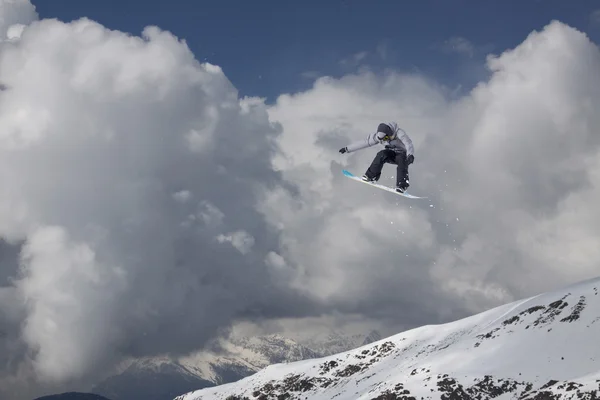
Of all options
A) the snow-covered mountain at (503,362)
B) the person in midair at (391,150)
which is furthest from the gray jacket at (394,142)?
the snow-covered mountain at (503,362)

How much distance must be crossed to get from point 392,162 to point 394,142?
2.12 m

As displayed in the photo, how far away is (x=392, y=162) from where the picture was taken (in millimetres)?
37062

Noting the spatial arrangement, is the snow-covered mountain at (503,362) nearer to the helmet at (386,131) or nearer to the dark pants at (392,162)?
the dark pants at (392,162)

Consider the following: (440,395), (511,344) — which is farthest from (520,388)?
(511,344)

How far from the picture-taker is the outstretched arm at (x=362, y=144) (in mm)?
34656

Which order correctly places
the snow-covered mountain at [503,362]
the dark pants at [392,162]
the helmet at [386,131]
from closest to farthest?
the helmet at [386,131] < the dark pants at [392,162] < the snow-covered mountain at [503,362]

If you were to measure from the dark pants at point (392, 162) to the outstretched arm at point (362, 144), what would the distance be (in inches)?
77.0

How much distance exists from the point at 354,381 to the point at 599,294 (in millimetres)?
66192

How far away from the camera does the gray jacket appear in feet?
113

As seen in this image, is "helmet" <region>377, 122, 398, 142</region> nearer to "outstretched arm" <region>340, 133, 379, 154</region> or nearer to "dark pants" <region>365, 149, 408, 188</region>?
"outstretched arm" <region>340, 133, 379, 154</region>

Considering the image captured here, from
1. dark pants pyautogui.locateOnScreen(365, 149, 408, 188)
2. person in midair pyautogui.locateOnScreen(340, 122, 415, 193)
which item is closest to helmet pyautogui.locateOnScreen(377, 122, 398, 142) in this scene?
person in midair pyautogui.locateOnScreen(340, 122, 415, 193)

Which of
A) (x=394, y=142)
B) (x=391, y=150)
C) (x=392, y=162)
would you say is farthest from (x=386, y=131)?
(x=392, y=162)

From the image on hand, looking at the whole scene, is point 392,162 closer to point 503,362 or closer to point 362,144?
point 362,144

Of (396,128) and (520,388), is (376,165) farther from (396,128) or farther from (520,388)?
(520,388)
